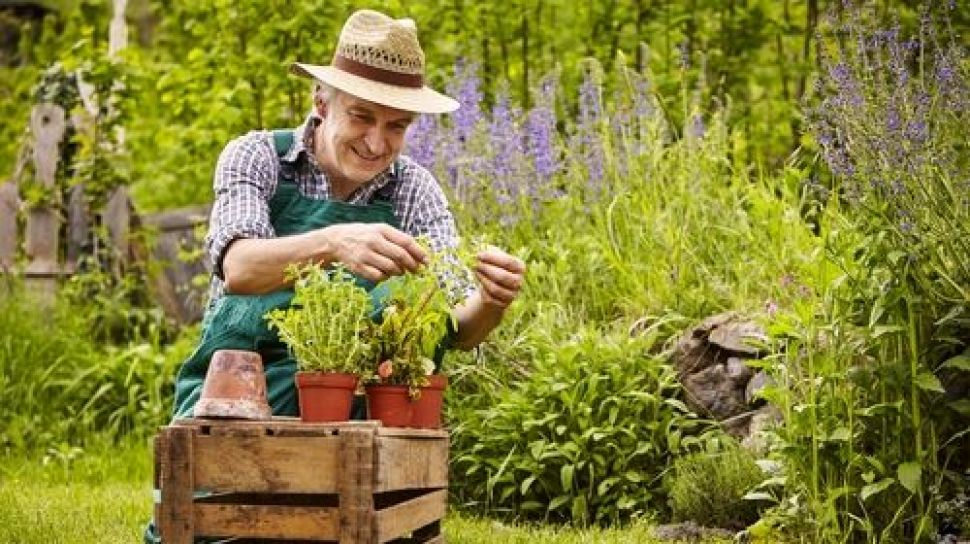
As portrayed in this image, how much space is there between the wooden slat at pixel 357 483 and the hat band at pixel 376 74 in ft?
3.20

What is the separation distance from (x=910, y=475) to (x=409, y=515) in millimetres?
1177

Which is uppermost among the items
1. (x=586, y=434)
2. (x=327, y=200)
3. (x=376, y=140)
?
(x=376, y=140)

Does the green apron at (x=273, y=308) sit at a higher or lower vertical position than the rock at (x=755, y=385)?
higher

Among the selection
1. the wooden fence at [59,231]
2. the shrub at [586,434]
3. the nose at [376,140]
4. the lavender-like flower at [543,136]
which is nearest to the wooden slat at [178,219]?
the wooden fence at [59,231]

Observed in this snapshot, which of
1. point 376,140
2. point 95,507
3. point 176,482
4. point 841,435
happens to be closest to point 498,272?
point 376,140

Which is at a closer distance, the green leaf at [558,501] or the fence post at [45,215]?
the green leaf at [558,501]

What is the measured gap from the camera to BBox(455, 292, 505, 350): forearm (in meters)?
3.55

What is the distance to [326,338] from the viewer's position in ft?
10.5

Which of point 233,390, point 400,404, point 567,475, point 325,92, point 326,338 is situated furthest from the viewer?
point 567,475

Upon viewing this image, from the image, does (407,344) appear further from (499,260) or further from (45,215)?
(45,215)

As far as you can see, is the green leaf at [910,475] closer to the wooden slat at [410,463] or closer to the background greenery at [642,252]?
the background greenery at [642,252]

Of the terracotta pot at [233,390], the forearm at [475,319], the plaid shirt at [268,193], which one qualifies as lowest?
the terracotta pot at [233,390]

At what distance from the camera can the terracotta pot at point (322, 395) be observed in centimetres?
312

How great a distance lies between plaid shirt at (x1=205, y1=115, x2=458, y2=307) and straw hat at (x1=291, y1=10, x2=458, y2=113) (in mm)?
208
